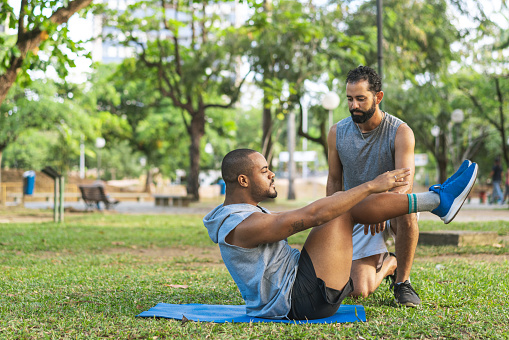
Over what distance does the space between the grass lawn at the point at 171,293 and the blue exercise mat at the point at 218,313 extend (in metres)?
0.10

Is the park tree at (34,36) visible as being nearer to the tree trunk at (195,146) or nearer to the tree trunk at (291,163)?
the tree trunk at (195,146)

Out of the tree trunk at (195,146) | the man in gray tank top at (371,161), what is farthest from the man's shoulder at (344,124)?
the tree trunk at (195,146)

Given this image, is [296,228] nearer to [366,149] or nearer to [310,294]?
[310,294]

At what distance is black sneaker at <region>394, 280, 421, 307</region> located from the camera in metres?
3.88

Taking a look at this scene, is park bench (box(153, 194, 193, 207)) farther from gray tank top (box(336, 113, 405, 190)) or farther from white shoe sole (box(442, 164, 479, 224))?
white shoe sole (box(442, 164, 479, 224))

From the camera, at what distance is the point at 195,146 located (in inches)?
866

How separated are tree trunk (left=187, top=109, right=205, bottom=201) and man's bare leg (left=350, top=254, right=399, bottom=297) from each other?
1766 centimetres

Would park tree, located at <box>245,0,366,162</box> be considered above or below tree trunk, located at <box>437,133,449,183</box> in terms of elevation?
above

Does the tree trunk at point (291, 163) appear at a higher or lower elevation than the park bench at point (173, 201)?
higher

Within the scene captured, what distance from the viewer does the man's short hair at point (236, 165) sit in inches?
124

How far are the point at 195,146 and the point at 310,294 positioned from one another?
62.2 feet

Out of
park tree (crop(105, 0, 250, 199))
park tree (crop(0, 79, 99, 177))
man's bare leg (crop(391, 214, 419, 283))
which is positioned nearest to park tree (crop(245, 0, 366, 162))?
park tree (crop(105, 0, 250, 199))

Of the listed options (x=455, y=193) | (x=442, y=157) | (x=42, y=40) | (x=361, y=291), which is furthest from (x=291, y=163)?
(x=455, y=193)

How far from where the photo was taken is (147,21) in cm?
1934
